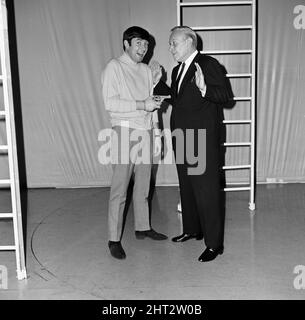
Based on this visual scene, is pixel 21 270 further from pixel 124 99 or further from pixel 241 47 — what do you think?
pixel 241 47

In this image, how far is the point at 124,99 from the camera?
3.50 m

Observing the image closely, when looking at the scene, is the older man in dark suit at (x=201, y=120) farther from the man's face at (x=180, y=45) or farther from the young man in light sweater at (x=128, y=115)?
the young man in light sweater at (x=128, y=115)

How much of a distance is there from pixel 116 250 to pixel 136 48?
1.50 metres

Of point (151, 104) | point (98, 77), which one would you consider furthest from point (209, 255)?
point (98, 77)

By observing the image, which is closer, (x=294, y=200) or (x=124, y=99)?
(x=124, y=99)

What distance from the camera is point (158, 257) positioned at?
361cm

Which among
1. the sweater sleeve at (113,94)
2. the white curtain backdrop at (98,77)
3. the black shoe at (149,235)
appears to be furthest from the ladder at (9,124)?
the white curtain backdrop at (98,77)

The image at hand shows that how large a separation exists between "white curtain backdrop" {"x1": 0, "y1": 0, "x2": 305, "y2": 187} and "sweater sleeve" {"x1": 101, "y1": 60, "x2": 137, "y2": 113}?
2063 millimetres

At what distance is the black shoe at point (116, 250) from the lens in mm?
3598

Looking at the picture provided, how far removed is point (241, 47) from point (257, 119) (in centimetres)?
84

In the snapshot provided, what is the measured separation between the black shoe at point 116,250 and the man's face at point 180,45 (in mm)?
1463

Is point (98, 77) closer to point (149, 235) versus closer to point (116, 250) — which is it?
point (149, 235)

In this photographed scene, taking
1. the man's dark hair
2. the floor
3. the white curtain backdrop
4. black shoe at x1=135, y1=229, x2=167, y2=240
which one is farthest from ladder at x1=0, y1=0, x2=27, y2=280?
the white curtain backdrop
